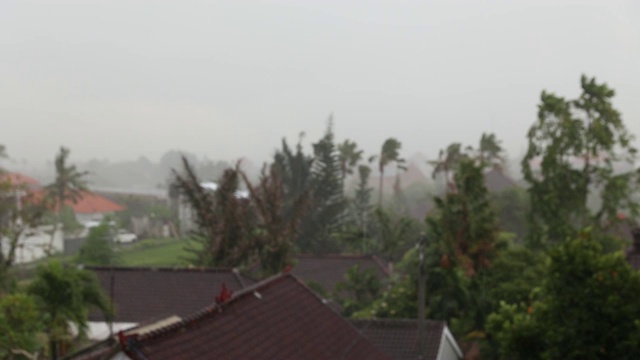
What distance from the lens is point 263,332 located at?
10.9 m

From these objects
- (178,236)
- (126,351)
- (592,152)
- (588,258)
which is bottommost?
(178,236)

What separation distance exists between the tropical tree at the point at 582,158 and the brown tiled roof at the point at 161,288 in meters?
10.7

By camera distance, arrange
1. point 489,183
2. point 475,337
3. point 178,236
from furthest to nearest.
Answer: point 178,236, point 489,183, point 475,337

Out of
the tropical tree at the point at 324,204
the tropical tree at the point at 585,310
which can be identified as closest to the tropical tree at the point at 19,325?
the tropical tree at the point at 585,310

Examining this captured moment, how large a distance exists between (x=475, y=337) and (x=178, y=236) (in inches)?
2016

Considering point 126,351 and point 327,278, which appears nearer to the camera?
point 126,351

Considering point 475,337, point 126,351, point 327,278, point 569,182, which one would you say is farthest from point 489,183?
point 126,351

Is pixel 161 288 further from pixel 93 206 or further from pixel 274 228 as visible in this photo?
pixel 93 206

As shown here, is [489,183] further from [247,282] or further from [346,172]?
[247,282]

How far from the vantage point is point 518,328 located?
11.7 m

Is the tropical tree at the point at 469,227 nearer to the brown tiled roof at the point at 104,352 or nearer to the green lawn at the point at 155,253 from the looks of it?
the brown tiled roof at the point at 104,352

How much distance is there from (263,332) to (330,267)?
20026mm

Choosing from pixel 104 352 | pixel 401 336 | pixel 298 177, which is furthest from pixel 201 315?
pixel 298 177

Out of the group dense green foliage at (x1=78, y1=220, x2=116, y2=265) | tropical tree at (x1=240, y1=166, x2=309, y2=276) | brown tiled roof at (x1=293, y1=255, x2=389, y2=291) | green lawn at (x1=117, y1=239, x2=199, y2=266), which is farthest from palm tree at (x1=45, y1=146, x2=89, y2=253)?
tropical tree at (x1=240, y1=166, x2=309, y2=276)
